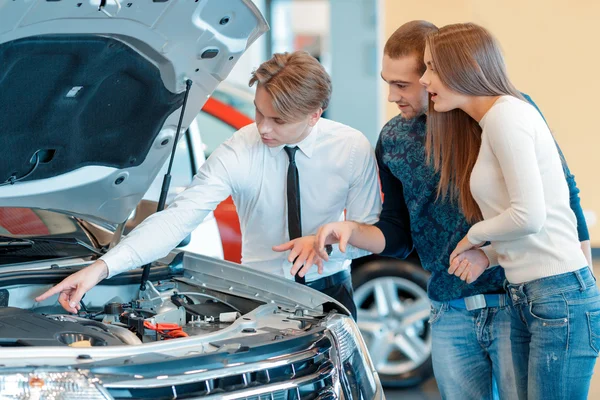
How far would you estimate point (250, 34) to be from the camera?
2631mm

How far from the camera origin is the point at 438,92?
223 cm

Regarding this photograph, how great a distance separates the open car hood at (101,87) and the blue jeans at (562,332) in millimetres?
1182

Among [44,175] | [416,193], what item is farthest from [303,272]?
[44,175]

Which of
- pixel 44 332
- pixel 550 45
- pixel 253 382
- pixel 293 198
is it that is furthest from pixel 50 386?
pixel 550 45

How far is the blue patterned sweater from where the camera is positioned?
2447mm

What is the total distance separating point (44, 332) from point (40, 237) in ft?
3.05

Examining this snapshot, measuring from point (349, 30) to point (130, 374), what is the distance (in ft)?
21.5

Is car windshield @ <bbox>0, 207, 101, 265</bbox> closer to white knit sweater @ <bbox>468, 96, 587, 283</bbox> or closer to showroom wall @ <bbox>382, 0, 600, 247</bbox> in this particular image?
white knit sweater @ <bbox>468, 96, 587, 283</bbox>

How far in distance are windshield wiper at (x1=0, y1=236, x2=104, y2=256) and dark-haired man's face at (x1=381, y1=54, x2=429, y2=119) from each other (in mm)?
1156

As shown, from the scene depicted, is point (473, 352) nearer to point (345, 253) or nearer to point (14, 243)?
point (345, 253)

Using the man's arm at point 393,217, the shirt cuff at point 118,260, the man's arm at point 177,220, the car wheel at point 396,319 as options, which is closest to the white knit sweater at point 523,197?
the man's arm at point 393,217

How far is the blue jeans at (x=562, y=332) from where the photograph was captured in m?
2.15

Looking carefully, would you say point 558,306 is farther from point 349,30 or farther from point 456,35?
point 349,30

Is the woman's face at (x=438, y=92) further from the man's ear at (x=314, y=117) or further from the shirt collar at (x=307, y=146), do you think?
the shirt collar at (x=307, y=146)
